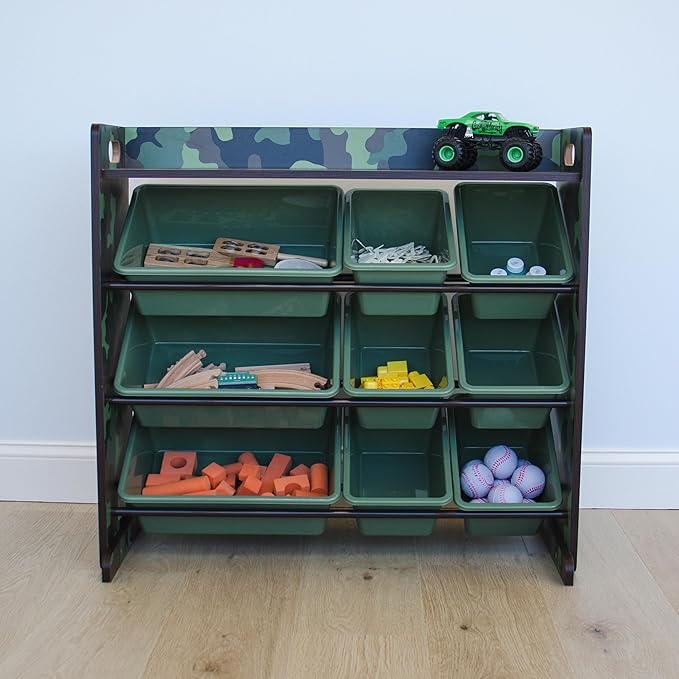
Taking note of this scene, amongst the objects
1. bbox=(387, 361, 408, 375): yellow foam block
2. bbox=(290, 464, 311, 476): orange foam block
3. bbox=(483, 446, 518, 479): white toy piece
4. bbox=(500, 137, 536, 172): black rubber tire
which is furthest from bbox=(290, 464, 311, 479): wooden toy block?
bbox=(500, 137, 536, 172): black rubber tire

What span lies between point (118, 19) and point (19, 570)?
1395 millimetres

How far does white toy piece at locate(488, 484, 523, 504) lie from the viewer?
2088 mm

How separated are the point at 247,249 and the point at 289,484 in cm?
58

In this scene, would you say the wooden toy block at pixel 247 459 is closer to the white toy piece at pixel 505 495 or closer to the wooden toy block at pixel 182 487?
the wooden toy block at pixel 182 487

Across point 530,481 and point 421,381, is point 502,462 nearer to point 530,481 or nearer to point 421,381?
point 530,481

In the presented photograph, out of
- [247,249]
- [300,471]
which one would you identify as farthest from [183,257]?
[300,471]

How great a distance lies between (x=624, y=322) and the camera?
2369mm

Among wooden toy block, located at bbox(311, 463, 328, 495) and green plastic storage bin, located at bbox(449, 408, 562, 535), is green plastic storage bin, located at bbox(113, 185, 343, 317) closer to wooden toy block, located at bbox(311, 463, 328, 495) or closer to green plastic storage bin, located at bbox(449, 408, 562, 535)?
wooden toy block, located at bbox(311, 463, 328, 495)

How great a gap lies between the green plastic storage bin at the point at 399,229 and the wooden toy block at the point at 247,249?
196mm

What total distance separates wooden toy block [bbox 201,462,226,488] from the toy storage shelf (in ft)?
0.38

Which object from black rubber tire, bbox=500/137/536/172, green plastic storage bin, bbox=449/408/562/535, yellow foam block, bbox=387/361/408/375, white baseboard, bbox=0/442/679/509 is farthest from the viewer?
white baseboard, bbox=0/442/679/509

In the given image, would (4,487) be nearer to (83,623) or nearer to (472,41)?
(83,623)

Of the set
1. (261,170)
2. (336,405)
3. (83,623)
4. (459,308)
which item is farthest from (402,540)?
(261,170)

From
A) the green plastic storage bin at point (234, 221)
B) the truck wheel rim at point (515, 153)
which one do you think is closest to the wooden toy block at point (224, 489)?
the green plastic storage bin at point (234, 221)
